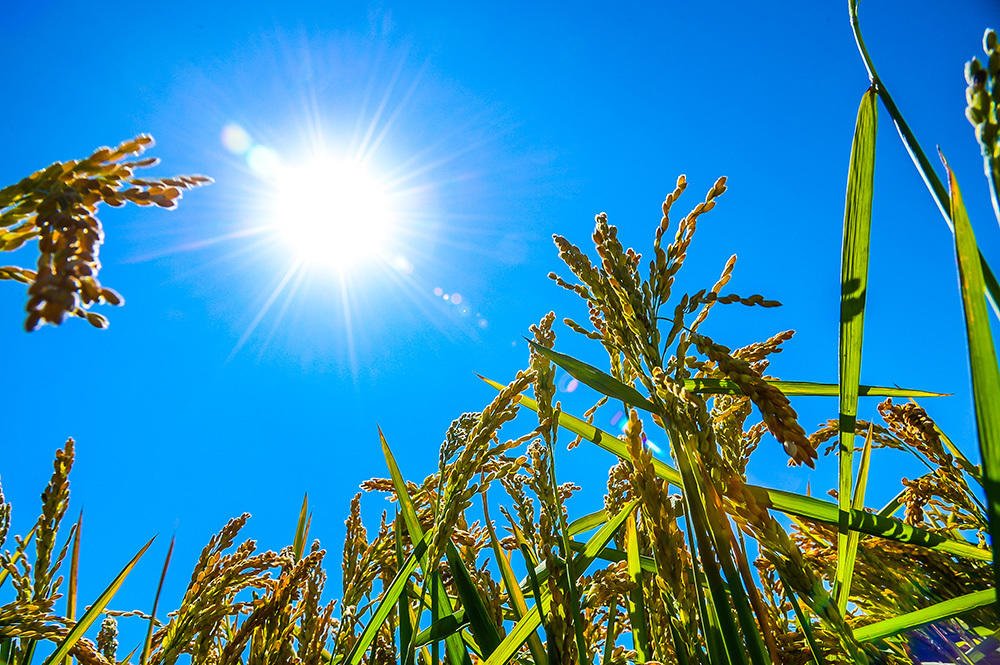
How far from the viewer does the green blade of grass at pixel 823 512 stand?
1.10 meters

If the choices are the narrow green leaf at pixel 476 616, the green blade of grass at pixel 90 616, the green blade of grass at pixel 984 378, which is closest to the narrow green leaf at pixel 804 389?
the green blade of grass at pixel 984 378

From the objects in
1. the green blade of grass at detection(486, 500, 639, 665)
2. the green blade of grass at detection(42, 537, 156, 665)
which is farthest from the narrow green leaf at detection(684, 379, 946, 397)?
the green blade of grass at detection(42, 537, 156, 665)

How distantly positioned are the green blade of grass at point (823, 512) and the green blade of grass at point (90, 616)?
1269 millimetres

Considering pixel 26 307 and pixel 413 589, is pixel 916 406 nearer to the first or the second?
pixel 413 589

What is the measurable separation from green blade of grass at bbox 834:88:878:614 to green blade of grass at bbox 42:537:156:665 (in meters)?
1.68

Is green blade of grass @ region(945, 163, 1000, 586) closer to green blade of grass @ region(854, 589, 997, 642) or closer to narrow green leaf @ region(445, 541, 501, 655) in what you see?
green blade of grass @ region(854, 589, 997, 642)

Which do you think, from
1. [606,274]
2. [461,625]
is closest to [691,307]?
[606,274]

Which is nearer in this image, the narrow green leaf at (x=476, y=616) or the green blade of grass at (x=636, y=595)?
the narrow green leaf at (x=476, y=616)

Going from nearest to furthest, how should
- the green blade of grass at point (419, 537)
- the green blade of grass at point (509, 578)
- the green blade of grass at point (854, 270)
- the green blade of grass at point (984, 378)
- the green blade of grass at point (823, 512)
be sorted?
the green blade of grass at point (984, 378) < the green blade of grass at point (854, 270) < the green blade of grass at point (823, 512) < the green blade of grass at point (419, 537) < the green blade of grass at point (509, 578)

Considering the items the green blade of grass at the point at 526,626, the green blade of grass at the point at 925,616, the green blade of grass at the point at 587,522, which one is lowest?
the green blade of grass at the point at 925,616

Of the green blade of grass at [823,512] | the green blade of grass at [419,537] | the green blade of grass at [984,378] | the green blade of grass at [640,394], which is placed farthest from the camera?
the green blade of grass at [419,537]

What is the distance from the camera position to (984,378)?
0.65 m

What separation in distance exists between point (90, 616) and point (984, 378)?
1.99m

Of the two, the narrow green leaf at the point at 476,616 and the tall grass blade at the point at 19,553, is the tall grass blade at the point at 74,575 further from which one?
the narrow green leaf at the point at 476,616
